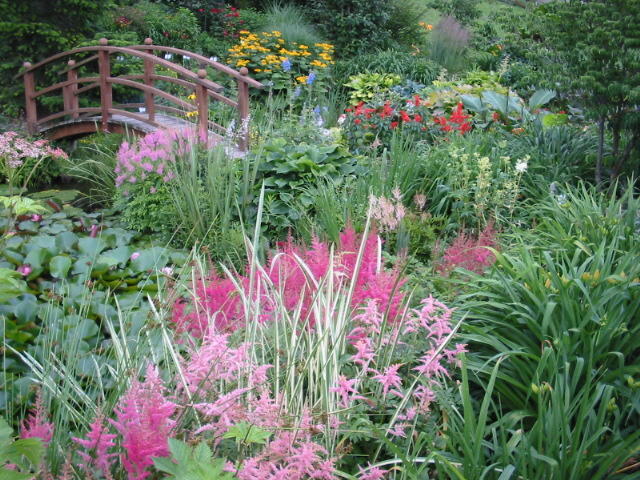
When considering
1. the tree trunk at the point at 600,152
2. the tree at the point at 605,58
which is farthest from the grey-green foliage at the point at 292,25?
the tree trunk at the point at 600,152

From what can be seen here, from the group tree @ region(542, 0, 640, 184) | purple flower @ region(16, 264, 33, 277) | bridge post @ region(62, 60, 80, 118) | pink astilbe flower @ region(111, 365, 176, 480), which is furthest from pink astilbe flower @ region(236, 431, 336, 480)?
bridge post @ region(62, 60, 80, 118)

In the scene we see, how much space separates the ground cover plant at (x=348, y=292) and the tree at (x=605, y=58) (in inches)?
1.0

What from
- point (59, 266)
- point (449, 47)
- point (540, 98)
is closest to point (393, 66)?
point (449, 47)

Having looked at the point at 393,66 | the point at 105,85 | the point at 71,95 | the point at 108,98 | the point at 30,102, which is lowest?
the point at 30,102

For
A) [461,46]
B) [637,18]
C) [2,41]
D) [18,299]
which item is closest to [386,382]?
[18,299]

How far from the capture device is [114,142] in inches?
342

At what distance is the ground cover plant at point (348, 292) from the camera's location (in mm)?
1802

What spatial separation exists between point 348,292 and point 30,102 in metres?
9.37

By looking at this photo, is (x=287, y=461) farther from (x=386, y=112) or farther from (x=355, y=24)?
(x=355, y=24)

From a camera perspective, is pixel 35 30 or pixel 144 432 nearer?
pixel 144 432

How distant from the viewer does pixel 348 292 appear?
2.39 meters

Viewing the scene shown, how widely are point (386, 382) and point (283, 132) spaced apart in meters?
5.21

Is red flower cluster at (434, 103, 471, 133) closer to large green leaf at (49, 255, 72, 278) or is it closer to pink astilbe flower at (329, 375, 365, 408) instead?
large green leaf at (49, 255, 72, 278)

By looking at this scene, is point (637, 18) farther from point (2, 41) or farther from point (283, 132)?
point (2, 41)
